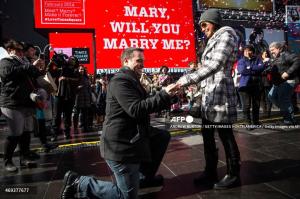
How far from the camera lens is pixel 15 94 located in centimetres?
449

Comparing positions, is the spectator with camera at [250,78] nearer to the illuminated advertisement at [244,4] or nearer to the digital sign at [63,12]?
the digital sign at [63,12]

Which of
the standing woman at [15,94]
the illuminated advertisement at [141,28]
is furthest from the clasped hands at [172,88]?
the illuminated advertisement at [141,28]

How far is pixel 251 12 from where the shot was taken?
1908cm

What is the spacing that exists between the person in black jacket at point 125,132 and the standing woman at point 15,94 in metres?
2.04

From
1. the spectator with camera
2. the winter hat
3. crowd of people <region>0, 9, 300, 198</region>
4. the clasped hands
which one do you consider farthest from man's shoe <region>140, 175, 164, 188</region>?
the spectator with camera

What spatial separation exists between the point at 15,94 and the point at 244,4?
57.1 ft

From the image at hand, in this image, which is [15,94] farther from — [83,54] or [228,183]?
[83,54]

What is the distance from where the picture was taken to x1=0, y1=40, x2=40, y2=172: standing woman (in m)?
4.45

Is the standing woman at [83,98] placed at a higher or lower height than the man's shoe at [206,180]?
higher

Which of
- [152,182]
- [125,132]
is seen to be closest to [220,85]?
[125,132]

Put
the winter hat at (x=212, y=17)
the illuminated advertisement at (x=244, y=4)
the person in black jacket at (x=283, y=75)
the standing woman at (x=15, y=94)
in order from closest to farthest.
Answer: the winter hat at (x=212, y=17) → the standing woman at (x=15, y=94) → the person in black jacket at (x=283, y=75) → the illuminated advertisement at (x=244, y=4)

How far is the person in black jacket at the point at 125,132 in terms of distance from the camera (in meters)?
2.63

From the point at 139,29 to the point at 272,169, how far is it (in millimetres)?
12946

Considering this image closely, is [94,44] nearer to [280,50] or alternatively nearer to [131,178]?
[280,50]
